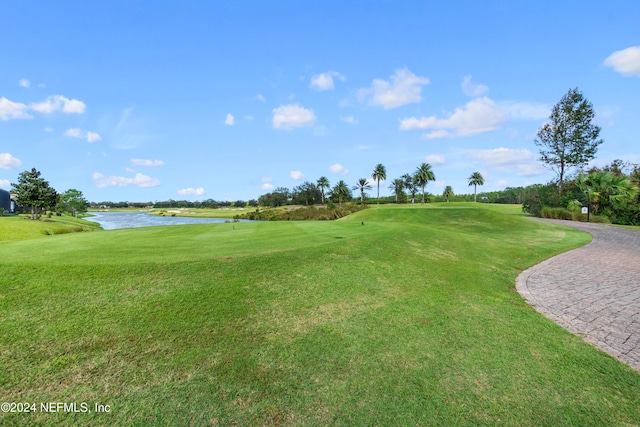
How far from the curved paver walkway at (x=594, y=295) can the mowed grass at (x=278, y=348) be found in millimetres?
517

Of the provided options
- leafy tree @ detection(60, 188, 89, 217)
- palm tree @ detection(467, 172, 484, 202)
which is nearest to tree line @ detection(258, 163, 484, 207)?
palm tree @ detection(467, 172, 484, 202)

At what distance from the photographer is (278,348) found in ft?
12.9

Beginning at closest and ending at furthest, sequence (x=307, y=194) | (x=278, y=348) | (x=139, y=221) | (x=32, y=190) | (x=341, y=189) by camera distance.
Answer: (x=278, y=348), (x=32, y=190), (x=139, y=221), (x=341, y=189), (x=307, y=194)

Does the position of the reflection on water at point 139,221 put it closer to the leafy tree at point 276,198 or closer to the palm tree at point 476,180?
the leafy tree at point 276,198

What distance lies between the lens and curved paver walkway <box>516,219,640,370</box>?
4973 millimetres

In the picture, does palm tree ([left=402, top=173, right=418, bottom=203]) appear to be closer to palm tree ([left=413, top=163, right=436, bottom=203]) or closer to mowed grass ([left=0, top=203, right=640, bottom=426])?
palm tree ([left=413, top=163, right=436, bottom=203])

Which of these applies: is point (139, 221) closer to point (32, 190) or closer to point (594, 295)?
point (32, 190)

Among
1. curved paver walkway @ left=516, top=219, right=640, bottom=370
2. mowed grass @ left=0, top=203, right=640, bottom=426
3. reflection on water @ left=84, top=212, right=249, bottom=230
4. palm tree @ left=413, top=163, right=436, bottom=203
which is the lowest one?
reflection on water @ left=84, top=212, right=249, bottom=230

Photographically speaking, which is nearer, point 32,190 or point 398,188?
point 32,190

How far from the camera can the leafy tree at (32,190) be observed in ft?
82.8

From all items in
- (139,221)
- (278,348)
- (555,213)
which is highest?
(555,213)

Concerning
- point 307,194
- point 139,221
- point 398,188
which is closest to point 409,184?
point 398,188

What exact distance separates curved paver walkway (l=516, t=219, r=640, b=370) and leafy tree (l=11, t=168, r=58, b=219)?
35701mm

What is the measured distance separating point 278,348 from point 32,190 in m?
33.0
